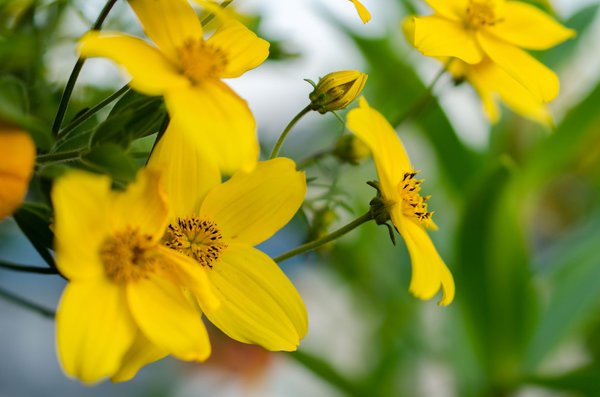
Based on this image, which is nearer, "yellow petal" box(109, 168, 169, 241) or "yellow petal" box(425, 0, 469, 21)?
"yellow petal" box(109, 168, 169, 241)

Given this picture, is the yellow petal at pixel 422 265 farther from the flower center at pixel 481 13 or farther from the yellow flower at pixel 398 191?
the flower center at pixel 481 13

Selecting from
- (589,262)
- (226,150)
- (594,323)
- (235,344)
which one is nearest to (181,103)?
(226,150)

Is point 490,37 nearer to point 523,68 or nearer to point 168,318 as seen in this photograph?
point 523,68

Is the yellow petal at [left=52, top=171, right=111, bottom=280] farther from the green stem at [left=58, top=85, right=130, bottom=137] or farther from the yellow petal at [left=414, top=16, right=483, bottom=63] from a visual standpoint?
the yellow petal at [left=414, top=16, right=483, bottom=63]

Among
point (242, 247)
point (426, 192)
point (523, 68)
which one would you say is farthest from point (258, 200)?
point (426, 192)

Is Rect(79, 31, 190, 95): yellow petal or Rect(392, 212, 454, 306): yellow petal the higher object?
Rect(79, 31, 190, 95): yellow petal

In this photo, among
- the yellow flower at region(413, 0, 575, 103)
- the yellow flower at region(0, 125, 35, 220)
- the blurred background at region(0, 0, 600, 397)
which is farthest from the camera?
the blurred background at region(0, 0, 600, 397)

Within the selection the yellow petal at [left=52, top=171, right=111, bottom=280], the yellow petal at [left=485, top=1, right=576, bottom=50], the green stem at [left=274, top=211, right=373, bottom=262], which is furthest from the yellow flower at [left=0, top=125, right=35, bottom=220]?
the yellow petal at [left=485, top=1, right=576, bottom=50]

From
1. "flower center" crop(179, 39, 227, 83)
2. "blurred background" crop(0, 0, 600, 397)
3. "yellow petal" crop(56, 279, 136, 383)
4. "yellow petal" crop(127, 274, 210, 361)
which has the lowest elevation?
"blurred background" crop(0, 0, 600, 397)

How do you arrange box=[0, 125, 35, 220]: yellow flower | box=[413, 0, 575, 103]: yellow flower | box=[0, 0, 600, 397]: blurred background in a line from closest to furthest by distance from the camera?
box=[0, 125, 35, 220]: yellow flower → box=[413, 0, 575, 103]: yellow flower → box=[0, 0, 600, 397]: blurred background
